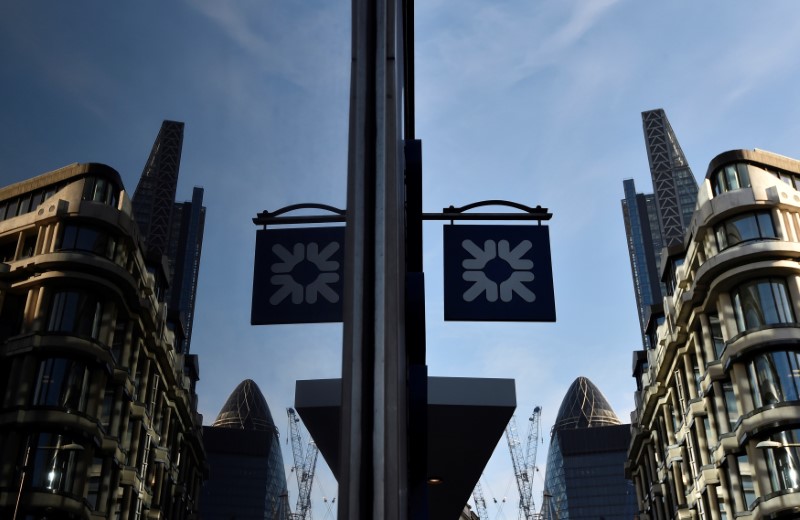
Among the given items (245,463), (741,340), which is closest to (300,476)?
(245,463)

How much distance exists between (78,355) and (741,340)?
136 ft

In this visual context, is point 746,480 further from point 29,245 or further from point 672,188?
point 672,188

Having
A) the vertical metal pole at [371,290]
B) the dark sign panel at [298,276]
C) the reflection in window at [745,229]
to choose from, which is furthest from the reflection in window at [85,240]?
the reflection in window at [745,229]

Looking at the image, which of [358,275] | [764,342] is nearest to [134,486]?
[358,275]

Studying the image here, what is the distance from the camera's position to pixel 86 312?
150 cm

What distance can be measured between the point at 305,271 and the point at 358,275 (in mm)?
340

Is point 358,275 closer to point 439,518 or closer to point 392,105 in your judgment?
point 392,105

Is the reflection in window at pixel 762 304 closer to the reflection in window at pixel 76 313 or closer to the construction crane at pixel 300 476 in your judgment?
the construction crane at pixel 300 476

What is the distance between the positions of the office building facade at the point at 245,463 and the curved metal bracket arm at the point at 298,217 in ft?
1.83

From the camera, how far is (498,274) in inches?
319

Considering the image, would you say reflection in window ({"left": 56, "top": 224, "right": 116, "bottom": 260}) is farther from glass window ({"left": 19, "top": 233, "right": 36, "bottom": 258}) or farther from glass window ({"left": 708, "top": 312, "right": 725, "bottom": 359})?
glass window ({"left": 708, "top": 312, "right": 725, "bottom": 359})

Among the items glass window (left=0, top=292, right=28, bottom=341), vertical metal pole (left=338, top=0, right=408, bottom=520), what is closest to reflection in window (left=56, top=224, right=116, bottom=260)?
glass window (left=0, top=292, right=28, bottom=341)

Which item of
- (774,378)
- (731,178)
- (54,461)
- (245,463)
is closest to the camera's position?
(54,461)

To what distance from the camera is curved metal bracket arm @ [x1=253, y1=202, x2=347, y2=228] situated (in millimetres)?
2361
